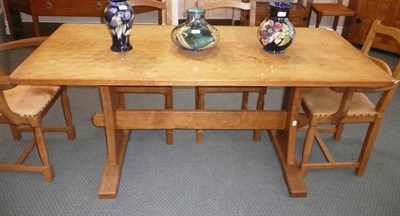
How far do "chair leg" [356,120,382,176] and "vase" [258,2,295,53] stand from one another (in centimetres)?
69

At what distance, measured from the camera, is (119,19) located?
1560 mm

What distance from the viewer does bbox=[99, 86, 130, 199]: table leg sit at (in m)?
1.79

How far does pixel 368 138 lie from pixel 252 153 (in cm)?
70

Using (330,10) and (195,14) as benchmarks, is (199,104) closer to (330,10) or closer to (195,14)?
(195,14)

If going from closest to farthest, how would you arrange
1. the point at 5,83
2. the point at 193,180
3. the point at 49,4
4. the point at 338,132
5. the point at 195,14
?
1. the point at 5,83
2. the point at 195,14
3. the point at 193,180
4. the point at 338,132
5. the point at 49,4

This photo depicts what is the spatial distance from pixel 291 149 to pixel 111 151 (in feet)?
3.46

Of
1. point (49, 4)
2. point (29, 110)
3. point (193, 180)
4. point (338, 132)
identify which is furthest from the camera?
point (49, 4)

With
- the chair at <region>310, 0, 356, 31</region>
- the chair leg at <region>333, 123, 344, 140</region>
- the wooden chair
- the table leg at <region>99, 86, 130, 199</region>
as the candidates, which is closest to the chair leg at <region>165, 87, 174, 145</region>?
the wooden chair

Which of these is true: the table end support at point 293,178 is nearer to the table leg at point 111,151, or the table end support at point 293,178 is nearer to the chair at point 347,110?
the chair at point 347,110

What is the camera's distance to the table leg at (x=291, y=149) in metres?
1.86

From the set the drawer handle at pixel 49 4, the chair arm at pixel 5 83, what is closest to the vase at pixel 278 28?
the chair arm at pixel 5 83

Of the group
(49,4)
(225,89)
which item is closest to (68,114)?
(225,89)

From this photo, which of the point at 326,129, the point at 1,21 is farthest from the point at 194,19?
the point at 1,21

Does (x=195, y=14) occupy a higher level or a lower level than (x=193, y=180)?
higher
